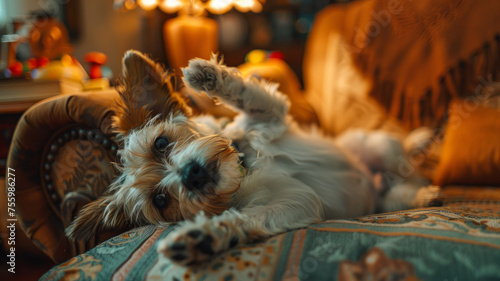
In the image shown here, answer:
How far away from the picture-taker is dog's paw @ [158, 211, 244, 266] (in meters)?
0.80

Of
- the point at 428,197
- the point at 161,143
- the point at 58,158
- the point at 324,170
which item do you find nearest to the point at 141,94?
the point at 161,143

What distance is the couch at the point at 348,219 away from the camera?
79 centimetres

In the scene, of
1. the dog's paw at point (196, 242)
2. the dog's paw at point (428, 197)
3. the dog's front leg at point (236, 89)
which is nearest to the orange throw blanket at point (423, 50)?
the dog's paw at point (428, 197)

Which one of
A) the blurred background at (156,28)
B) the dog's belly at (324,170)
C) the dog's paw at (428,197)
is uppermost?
the blurred background at (156,28)

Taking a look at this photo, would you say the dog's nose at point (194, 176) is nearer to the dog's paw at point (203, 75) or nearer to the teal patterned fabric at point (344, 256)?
the teal patterned fabric at point (344, 256)

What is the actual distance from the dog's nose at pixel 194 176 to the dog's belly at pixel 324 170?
32 centimetres

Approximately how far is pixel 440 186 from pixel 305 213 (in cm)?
121

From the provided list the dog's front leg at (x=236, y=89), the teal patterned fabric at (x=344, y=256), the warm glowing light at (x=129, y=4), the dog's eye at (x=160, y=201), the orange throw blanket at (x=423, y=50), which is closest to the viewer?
the teal patterned fabric at (x=344, y=256)

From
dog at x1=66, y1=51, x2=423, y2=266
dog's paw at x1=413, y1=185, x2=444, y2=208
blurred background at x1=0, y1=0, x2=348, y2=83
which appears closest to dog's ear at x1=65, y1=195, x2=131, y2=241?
dog at x1=66, y1=51, x2=423, y2=266

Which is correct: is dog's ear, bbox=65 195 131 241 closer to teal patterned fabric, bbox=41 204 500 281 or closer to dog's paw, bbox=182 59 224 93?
teal patterned fabric, bbox=41 204 500 281

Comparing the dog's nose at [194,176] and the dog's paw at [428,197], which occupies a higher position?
the dog's nose at [194,176]

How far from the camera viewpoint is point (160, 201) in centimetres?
125

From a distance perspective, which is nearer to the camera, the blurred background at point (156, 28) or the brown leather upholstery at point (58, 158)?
the brown leather upholstery at point (58, 158)

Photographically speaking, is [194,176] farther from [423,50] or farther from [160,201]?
[423,50]
